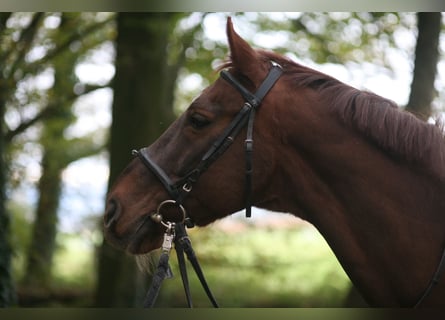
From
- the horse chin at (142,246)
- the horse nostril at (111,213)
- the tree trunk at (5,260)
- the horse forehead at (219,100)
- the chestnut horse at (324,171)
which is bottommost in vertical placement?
the tree trunk at (5,260)

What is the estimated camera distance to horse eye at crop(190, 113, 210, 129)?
2.49 m

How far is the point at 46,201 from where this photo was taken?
8242 millimetres

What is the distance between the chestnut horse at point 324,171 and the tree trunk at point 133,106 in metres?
3.17

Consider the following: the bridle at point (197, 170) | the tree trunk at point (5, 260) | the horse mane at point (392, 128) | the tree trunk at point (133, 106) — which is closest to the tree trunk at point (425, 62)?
the tree trunk at point (133, 106)

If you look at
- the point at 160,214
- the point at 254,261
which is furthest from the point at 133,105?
the point at 160,214

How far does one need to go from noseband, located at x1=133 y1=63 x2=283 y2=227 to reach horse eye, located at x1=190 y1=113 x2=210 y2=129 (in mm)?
92

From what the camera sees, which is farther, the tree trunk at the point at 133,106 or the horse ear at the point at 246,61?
the tree trunk at the point at 133,106

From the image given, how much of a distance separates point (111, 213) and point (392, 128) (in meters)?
1.26

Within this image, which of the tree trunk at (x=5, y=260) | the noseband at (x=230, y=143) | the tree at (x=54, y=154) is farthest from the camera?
the tree at (x=54, y=154)

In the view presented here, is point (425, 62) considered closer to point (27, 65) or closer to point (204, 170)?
point (204, 170)

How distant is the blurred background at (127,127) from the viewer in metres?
5.74

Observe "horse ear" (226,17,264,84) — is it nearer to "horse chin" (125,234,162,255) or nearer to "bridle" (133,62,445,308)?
"bridle" (133,62,445,308)

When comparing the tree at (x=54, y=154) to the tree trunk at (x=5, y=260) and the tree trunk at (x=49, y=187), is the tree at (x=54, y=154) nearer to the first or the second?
the tree trunk at (x=49, y=187)

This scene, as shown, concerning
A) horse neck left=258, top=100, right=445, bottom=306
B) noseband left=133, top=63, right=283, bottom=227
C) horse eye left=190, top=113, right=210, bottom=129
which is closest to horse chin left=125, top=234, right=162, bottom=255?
noseband left=133, top=63, right=283, bottom=227
